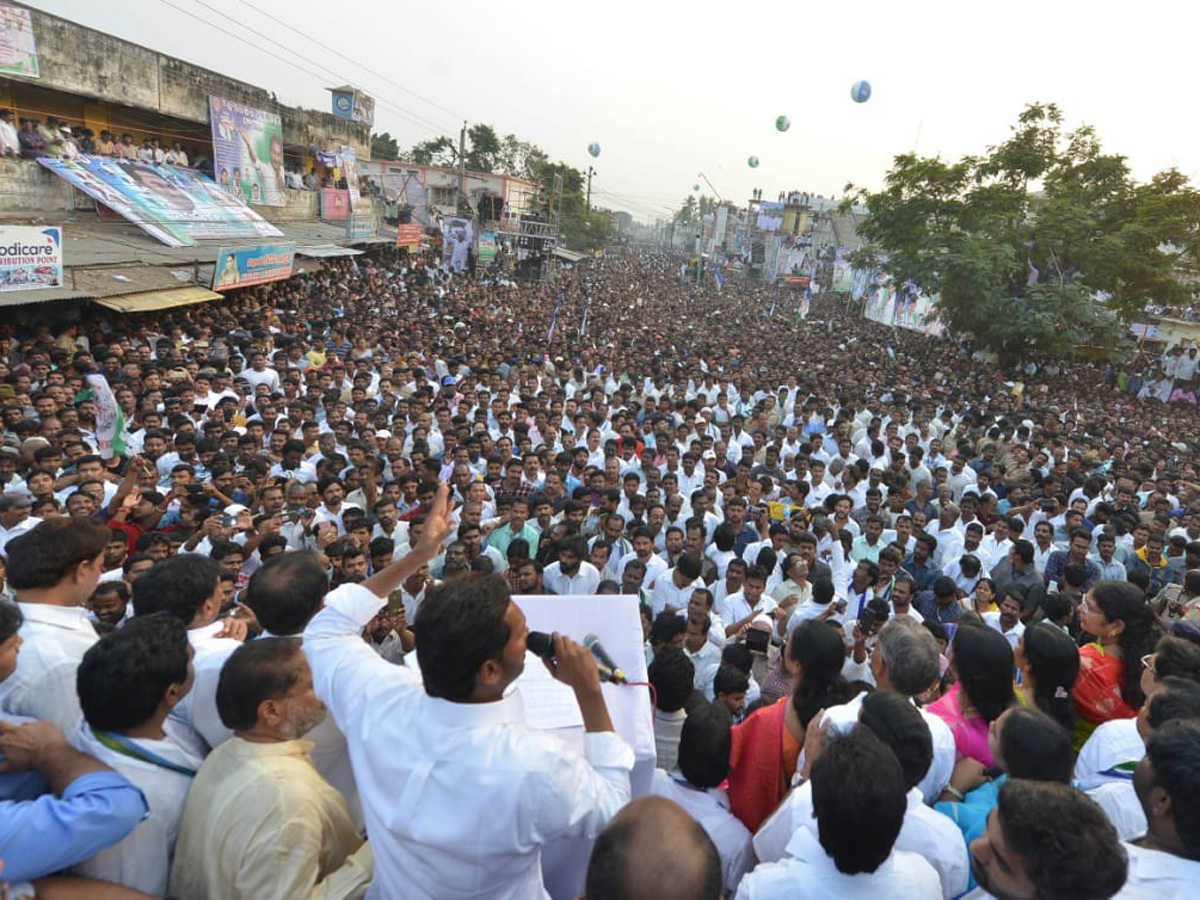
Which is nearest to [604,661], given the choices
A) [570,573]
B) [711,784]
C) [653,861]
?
[711,784]

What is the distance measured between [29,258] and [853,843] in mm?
10353

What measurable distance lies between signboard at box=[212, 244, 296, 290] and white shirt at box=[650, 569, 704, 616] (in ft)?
34.3

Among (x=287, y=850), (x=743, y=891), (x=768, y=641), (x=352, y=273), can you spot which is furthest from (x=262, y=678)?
(x=352, y=273)

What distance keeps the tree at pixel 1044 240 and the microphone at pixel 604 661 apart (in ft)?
61.8

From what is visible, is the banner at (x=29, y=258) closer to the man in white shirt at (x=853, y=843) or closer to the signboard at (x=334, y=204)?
the man in white shirt at (x=853, y=843)

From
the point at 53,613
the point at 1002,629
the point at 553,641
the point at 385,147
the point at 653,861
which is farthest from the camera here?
the point at 385,147

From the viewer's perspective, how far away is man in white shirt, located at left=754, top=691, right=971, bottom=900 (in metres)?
1.84

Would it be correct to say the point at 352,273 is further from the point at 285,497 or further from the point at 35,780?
the point at 35,780

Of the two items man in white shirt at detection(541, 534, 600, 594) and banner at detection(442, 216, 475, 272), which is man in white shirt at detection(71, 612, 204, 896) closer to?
man in white shirt at detection(541, 534, 600, 594)

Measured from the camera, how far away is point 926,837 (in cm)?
185

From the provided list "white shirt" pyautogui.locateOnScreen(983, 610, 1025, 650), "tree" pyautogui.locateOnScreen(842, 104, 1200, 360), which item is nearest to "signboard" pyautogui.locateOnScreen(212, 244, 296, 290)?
"white shirt" pyautogui.locateOnScreen(983, 610, 1025, 650)

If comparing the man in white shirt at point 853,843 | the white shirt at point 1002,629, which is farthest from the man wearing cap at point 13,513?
the white shirt at point 1002,629

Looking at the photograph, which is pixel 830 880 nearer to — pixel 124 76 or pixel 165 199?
pixel 165 199

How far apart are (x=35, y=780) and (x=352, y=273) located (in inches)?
815
